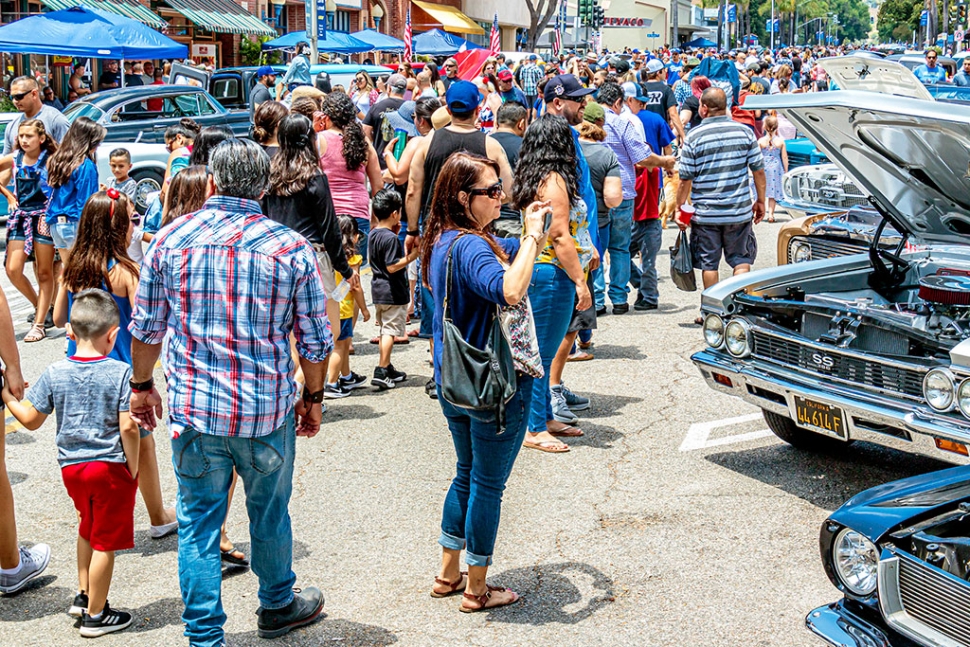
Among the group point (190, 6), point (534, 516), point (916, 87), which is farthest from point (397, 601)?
point (190, 6)

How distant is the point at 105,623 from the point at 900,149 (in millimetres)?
4566

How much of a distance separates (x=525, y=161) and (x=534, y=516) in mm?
1924

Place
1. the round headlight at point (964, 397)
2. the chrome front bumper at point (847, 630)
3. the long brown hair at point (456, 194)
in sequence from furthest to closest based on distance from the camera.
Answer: the round headlight at point (964, 397), the long brown hair at point (456, 194), the chrome front bumper at point (847, 630)

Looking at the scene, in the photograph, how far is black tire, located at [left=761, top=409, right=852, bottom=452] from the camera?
6492mm

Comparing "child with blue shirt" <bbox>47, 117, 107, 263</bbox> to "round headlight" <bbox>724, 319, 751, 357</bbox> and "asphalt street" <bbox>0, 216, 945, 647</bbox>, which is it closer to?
"asphalt street" <bbox>0, 216, 945, 647</bbox>

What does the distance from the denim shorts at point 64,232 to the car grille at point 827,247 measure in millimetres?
5422

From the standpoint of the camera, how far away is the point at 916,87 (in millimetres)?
6641

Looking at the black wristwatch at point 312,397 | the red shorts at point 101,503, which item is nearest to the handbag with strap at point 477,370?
→ the black wristwatch at point 312,397

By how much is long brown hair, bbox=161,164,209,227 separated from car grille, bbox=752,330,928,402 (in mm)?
2966

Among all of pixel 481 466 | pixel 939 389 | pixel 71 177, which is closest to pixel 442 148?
pixel 71 177

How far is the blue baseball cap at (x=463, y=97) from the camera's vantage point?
7.45 metres

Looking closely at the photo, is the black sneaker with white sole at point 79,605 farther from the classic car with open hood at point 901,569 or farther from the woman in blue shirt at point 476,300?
the classic car with open hood at point 901,569

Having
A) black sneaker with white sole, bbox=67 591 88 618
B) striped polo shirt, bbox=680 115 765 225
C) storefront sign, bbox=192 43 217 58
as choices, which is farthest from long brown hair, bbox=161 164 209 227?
storefront sign, bbox=192 43 217 58

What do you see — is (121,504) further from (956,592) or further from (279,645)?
(956,592)
